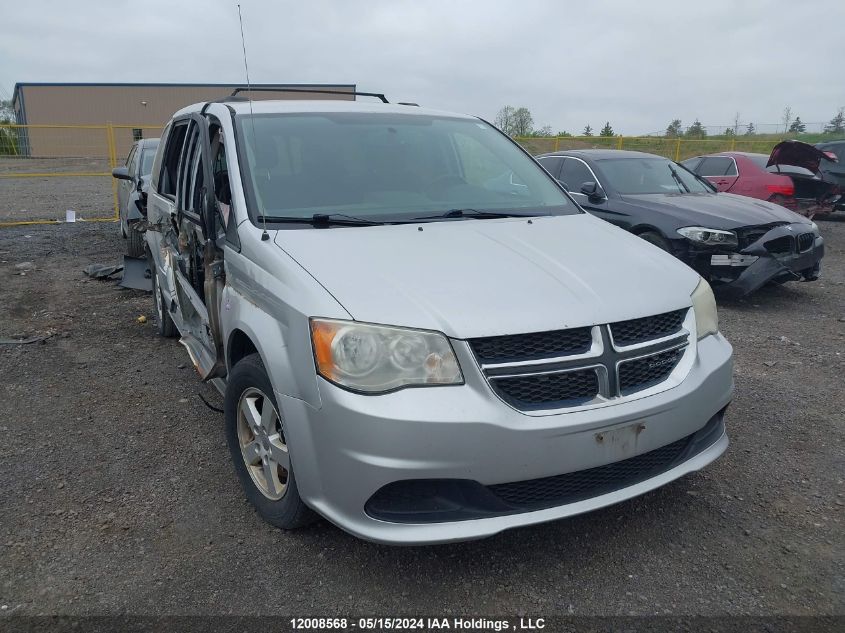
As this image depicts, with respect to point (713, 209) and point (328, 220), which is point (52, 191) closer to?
point (713, 209)

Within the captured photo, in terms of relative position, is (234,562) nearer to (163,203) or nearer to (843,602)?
(843,602)

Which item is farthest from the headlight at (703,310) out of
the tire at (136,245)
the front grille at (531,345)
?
the tire at (136,245)

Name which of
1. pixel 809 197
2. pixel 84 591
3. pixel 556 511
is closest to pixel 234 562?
pixel 84 591

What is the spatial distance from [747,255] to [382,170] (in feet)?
15.1

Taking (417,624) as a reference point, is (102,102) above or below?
above

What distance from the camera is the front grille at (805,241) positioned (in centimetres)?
689

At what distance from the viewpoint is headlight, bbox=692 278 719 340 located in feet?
9.48

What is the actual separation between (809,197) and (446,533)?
10542mm

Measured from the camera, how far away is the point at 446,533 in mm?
2338

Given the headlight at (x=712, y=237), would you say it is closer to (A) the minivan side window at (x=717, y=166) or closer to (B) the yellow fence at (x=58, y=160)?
(A) the minivan side window at (x=717, y=166)

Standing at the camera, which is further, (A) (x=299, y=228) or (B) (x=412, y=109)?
(B) (x=412, y=109)

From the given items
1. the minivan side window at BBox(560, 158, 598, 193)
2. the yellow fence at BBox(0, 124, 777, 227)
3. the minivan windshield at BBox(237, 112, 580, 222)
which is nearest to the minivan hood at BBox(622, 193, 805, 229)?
the minivan side window at BBox(560, 158, 598, 193)

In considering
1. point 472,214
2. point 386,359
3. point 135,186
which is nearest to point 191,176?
point 472,214

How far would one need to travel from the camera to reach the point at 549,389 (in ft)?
7.92
